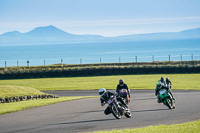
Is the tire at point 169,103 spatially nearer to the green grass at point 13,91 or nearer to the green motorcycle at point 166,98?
the green motorcycle at point 166,98

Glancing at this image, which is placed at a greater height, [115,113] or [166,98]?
[166,98]

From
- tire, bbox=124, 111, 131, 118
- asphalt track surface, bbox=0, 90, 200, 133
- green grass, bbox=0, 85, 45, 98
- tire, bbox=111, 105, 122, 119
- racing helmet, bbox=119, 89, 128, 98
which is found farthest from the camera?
green grass, bbox=0, 85, 45, 98

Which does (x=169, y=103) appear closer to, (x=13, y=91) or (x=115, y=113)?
(x=115, y=113)

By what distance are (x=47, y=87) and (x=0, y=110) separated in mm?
19032

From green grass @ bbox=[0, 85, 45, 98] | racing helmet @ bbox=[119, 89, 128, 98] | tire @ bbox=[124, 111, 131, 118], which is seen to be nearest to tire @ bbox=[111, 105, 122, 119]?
tire @ bbox=[124, 111, 131, 118]

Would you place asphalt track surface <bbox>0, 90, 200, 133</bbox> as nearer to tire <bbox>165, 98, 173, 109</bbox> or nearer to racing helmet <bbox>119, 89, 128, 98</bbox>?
tire <bbox>165, 98, 173, 109</bbox>

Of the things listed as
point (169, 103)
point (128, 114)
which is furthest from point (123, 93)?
point (169, 103)

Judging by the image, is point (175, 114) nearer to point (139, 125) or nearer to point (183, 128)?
point (139, 125)

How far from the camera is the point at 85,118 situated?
17094mm

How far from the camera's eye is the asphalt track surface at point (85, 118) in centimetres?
1475

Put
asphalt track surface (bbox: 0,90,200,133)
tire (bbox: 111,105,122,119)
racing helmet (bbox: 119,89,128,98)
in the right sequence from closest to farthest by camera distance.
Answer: asphalt track surface (bbox: 0,90,200,133), tire (bbox: 111,105,122,119), racing helmet (bbox: 119,89,128,98)

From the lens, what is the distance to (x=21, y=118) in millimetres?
17547

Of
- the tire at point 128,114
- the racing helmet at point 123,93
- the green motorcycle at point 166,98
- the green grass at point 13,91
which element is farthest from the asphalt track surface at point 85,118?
the green grass at point 13,91

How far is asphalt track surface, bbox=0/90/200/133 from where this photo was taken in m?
14.8
